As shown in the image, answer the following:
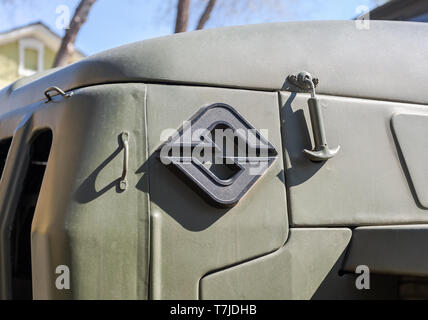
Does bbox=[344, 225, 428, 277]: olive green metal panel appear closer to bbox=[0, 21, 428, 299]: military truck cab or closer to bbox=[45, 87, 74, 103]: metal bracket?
bbox=[0, 21, 428, 299]: military truck cab

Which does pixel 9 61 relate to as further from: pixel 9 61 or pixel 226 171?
pixel 226 171

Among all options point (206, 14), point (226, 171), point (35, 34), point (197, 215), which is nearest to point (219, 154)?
point (226, 171)

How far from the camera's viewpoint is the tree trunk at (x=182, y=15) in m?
9.66

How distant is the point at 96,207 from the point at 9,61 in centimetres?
1651

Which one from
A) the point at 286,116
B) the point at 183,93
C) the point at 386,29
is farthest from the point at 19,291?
the point at 386,29

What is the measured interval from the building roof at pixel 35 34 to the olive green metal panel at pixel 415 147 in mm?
16317

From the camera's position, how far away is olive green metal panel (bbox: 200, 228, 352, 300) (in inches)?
73.9

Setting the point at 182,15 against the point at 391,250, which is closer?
the point at 391,250

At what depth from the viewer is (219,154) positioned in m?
1.91

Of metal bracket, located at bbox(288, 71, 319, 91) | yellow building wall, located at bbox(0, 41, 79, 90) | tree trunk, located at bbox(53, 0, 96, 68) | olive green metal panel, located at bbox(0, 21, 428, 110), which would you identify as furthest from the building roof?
metal bracket, located at bbox(288, 71, 319, 91)

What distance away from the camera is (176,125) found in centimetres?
190
